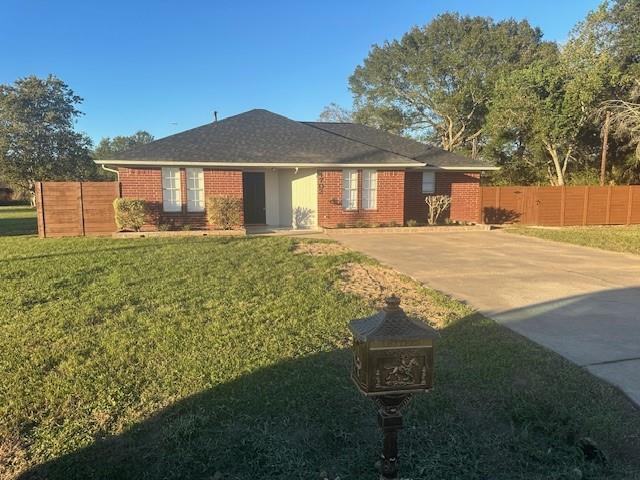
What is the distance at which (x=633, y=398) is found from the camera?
340 centimetres

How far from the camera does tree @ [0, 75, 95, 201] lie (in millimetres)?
38500

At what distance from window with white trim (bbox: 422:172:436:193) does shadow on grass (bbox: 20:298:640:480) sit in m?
15.7

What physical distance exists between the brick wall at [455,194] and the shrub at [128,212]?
33.9 feet

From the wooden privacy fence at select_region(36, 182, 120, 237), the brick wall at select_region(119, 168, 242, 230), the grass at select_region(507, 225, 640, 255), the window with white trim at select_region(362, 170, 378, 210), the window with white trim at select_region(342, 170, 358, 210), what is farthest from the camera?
the window with white trim at select_region(362, 170, 378, 210)

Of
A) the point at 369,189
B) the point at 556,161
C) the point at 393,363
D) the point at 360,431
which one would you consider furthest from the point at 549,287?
the point at 556,161

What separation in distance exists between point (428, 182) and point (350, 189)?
4.03m

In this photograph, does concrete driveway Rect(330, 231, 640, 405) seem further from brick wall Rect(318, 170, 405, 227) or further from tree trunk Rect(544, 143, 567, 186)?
tree trunk Rect(544, 143, 567, 186)

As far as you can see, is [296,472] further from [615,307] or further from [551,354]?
[615,307]

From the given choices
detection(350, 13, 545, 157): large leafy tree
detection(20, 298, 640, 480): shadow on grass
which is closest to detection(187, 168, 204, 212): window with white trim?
detection(20, 298, 640, 480): shadow on grass

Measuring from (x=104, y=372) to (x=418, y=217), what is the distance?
16.5m

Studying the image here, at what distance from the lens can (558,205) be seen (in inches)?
765

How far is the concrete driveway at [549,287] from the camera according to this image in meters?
4.45

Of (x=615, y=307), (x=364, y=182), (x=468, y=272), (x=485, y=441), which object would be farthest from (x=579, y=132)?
(x=485, y=441)

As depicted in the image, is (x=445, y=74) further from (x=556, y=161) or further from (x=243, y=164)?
(x=243, y=164)
